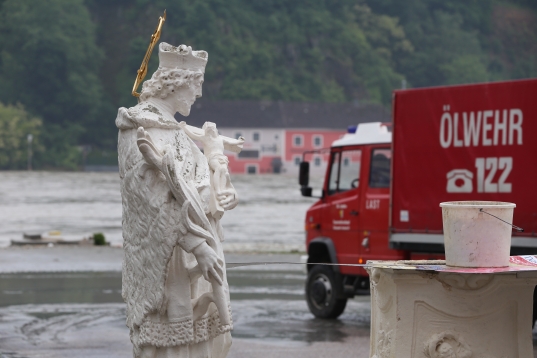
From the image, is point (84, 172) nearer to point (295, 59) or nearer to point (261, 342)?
point (295, 59)

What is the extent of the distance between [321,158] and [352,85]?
13808 mm

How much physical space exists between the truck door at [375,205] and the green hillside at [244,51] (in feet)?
311

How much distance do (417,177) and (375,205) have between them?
886 millimetres

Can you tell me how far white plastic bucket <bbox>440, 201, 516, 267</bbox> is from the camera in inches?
218

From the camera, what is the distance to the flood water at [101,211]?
1243 inches

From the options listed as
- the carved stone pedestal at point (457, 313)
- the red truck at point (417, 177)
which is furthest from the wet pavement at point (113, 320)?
the carved stone pedestal at point (457, 313)

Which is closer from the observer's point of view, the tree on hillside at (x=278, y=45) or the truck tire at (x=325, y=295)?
the truck tire at (x=325, y=295)

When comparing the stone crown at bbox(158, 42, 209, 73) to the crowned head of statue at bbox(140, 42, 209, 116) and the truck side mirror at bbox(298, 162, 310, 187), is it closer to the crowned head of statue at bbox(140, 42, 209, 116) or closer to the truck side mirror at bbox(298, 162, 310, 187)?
the crowned head of statue at bbox(140, 42, 209, 116)

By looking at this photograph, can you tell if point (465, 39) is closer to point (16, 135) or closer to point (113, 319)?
point (16, 135)

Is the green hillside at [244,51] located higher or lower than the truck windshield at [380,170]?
higher

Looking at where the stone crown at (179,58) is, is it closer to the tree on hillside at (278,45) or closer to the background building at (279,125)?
the background building at (279,125)

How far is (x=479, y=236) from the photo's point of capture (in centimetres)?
553

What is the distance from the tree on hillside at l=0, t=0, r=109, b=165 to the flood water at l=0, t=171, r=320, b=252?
16.8 metres

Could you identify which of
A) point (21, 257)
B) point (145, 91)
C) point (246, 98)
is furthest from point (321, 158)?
point (145, 91)
